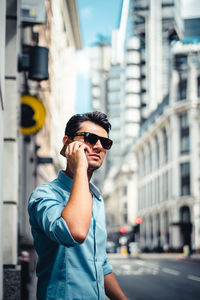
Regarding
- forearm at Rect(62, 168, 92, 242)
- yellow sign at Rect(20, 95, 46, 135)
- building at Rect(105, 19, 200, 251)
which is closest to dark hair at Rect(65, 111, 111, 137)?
forearm at Rect(62, 168, 92, 242)

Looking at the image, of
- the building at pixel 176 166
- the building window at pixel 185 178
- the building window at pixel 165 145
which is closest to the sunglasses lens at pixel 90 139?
the building at pixel 176 166

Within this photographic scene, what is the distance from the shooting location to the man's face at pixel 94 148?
2420mm

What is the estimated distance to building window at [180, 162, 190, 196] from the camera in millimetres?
64625

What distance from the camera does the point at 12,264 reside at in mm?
6586

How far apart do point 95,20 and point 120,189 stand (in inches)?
4054

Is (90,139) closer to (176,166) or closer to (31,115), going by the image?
(31,115)

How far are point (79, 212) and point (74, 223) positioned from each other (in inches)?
1.9

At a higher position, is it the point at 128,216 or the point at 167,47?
the point at 167,47

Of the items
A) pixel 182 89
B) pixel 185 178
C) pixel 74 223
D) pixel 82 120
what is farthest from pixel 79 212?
pixel 182 89

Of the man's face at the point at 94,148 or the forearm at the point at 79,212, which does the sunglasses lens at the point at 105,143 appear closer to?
the man's face at the point at 94,148

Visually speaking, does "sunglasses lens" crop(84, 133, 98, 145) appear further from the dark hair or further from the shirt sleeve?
the shirt sleeve

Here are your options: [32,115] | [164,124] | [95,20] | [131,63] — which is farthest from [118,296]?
[131,63]

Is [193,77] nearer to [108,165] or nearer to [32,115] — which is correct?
[32,115]

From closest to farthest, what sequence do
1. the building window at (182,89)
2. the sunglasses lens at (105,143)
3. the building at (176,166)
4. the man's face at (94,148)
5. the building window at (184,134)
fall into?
the man's face at (94,148), the sunglasses lens at (105,143), the building at (176,166), the building window at (182,89), the building window at (184,134)
